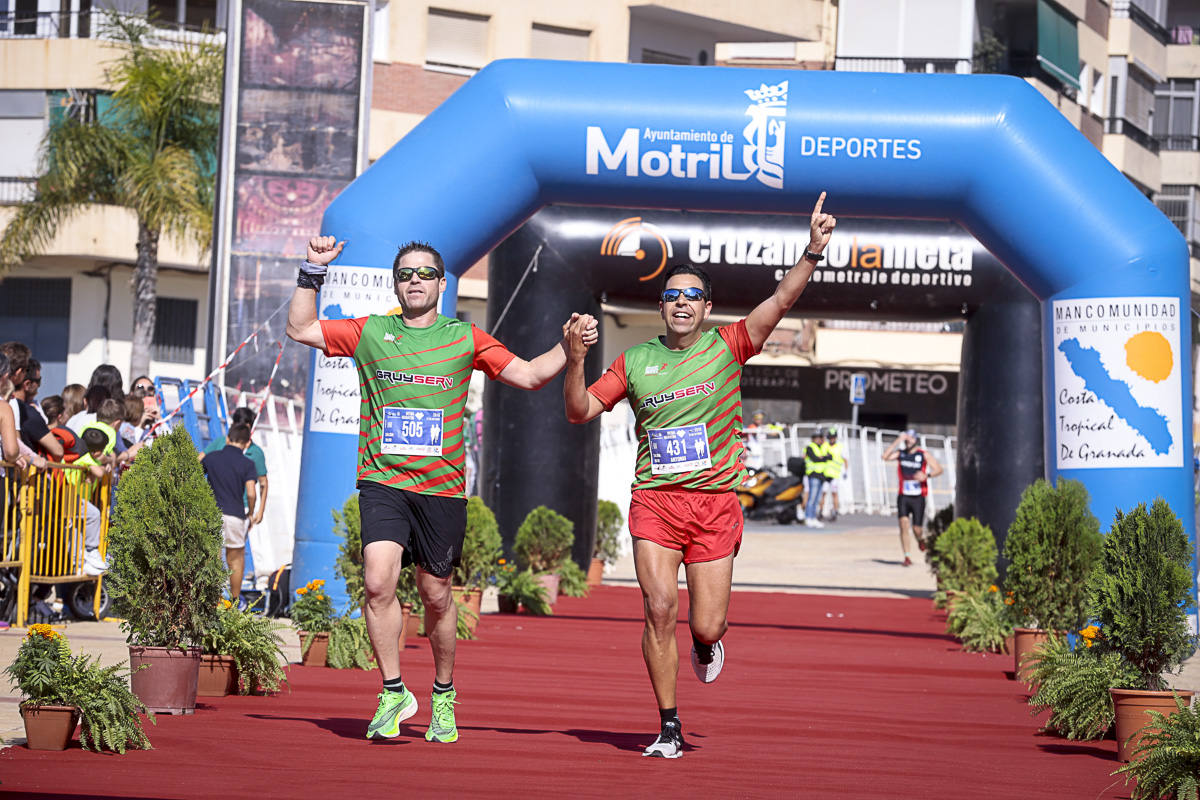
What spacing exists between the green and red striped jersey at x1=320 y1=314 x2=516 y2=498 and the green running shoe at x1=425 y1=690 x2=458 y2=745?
0.79 meters

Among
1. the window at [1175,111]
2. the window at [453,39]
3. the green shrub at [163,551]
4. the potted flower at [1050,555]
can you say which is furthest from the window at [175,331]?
the window at [1175,111]

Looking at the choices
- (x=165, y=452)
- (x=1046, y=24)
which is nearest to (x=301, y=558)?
(x=165, y=452)

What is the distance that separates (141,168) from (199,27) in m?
7.70

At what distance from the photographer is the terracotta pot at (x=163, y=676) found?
272 inches

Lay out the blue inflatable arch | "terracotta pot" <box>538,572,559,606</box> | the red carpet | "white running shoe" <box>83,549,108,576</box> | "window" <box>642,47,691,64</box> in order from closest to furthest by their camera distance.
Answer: the red carpet → the blue inflatable arch → "white running shoe" <box>83,549,108,576</box> → "terracotta pot" <box>538,572,559,606</box> → "window" <box>642,47,691,64</box>

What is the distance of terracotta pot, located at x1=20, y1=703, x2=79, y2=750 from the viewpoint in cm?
589

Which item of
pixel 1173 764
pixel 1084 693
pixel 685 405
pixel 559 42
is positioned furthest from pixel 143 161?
pixel 1173 764

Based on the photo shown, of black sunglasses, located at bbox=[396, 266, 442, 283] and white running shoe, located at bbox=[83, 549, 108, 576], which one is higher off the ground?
black sunglasses, located at bbox=[396, 266, 442, 283]

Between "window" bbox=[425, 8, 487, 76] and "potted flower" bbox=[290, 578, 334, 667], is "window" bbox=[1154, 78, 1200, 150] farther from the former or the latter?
"potted flower" bbox=[290, 578, 334, 667]

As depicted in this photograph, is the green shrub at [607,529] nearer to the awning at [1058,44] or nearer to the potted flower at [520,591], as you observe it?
the potted flower at [520,591]

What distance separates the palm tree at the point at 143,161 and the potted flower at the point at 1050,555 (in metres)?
20.9

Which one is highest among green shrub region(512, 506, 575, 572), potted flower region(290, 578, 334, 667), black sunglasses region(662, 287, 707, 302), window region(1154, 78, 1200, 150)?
window region(1154, 78, 1200, 150)

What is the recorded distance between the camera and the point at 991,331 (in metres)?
14.7

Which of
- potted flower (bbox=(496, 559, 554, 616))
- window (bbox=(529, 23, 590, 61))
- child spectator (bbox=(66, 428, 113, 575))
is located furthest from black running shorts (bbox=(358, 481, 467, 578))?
window (bbox=(529, 23, 590, 61))
